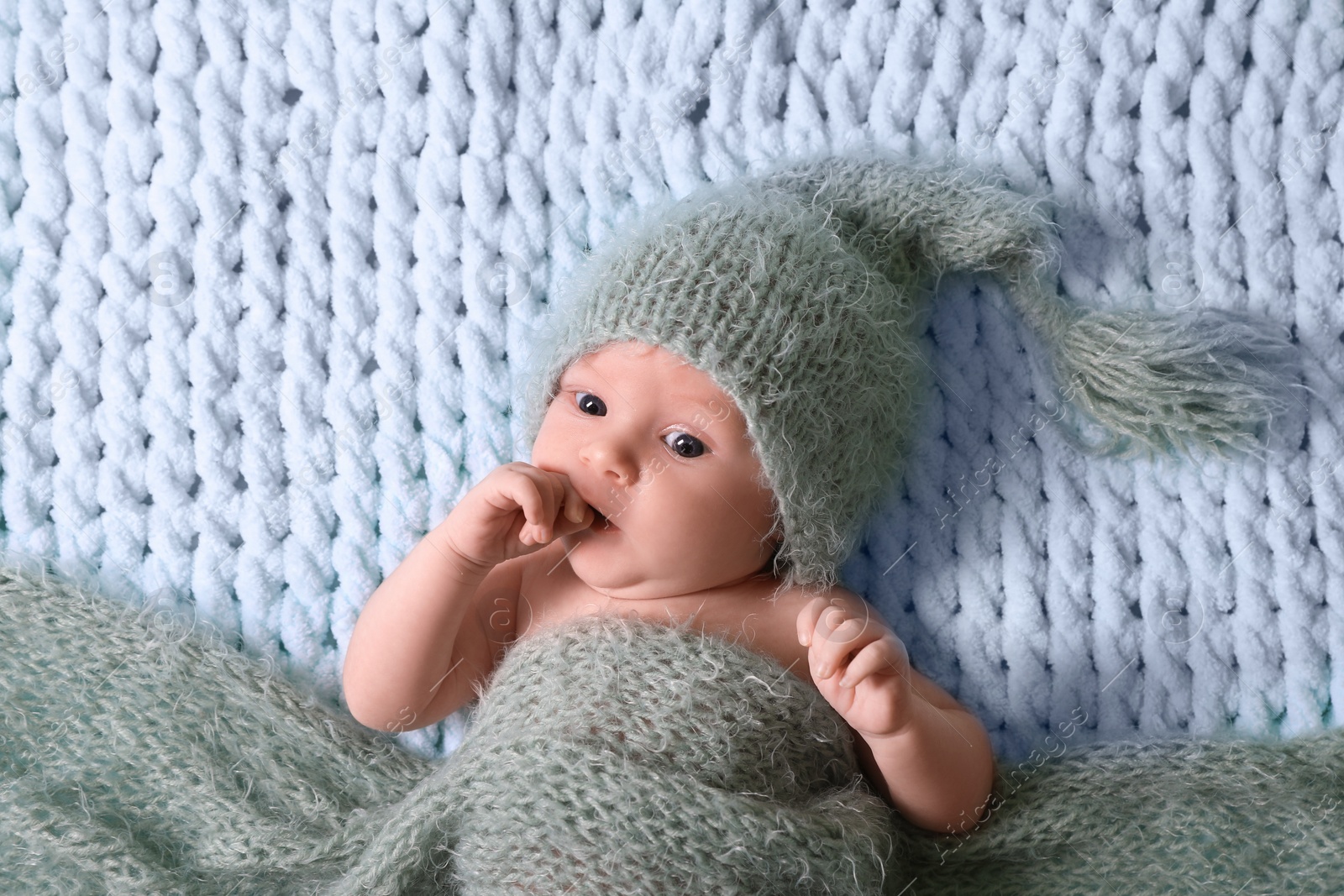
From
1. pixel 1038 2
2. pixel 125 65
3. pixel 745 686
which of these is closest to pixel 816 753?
pixel 745 686

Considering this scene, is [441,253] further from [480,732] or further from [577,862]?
[577,862]

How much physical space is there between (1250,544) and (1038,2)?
61cm

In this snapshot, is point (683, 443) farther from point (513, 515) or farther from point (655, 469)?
point (513, 515)

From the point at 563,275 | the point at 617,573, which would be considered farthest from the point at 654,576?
the point at 563,275

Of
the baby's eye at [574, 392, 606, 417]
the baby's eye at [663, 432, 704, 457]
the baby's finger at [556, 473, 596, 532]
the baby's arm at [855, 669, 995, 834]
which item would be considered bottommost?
the baby's arm at [855, 669, 995, 834]

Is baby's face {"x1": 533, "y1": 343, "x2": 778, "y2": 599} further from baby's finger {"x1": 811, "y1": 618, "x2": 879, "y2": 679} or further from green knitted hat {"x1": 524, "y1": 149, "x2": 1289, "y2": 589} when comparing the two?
baby's finger {"x1": 811, "y1": 618, "x2": 879, "y2": 679}

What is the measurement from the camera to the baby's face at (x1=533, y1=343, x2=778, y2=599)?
933mm

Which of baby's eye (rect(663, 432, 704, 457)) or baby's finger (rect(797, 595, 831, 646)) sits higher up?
baby's eye (rect(663, 432, 704, 457))

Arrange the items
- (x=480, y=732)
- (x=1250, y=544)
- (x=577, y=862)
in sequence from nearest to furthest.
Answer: (x=577, y=862), (x=480, y=732), (x=1250, y=544)

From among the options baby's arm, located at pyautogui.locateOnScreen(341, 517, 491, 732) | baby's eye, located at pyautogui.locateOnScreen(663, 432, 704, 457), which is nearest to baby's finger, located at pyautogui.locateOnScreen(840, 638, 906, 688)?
baby's eye, located at pyautogui.locateOnScreen(663, 432, 704, 457)

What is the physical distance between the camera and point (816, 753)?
3.20ft

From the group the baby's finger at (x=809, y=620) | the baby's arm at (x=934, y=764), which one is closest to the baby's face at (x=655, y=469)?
the baby's finger at (x=809, y=620)

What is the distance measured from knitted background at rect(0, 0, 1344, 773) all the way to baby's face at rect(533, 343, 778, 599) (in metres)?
0.20

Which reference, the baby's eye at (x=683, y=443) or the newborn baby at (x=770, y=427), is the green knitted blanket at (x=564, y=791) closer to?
the newborn baby at (x=770, y=427)
